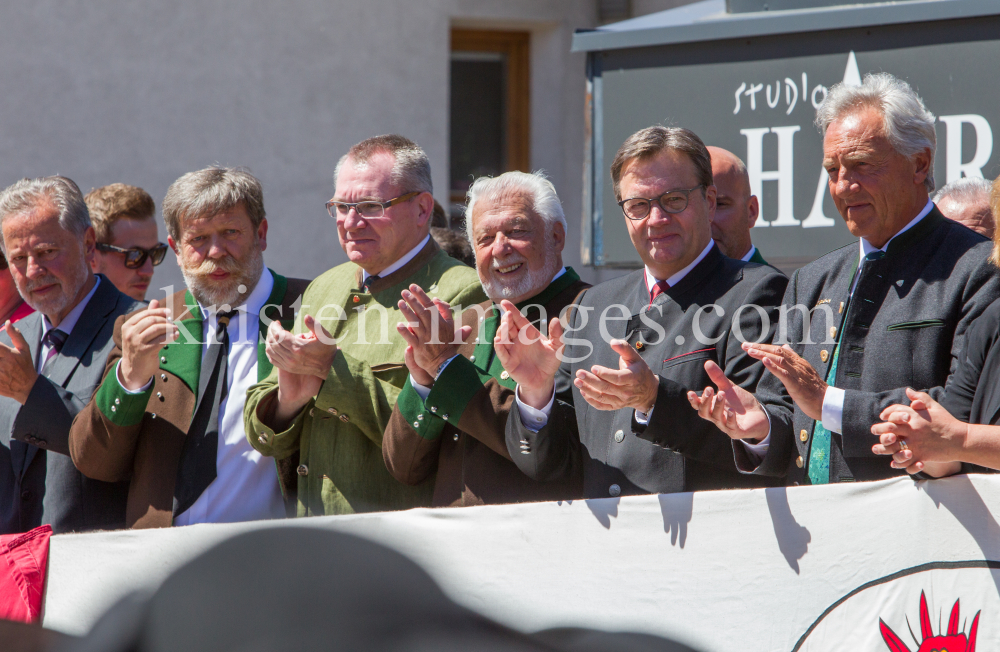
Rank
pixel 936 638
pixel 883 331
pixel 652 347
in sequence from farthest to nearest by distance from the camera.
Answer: pixel 652 347 < pixel 883 331 < pixel 936 638

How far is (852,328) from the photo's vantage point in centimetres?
267

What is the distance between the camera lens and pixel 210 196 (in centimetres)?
369

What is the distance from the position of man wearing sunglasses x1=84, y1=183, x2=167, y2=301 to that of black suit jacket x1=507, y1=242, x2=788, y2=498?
2.69 metres

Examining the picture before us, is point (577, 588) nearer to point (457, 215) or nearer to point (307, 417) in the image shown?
point (307, 417)

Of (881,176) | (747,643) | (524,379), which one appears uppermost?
(881,176)

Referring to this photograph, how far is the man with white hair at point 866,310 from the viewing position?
2443mm

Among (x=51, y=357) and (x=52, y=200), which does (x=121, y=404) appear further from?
(x=52, y=200)

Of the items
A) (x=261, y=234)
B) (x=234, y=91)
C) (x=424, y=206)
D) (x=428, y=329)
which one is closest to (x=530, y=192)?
(x=424, y=206)

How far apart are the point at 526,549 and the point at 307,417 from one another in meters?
0.97

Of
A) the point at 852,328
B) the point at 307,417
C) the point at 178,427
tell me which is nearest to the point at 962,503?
the point at 852,328

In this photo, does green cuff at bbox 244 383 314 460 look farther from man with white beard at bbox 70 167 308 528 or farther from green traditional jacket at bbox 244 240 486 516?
man with white beard at bbox 70 167 308 528

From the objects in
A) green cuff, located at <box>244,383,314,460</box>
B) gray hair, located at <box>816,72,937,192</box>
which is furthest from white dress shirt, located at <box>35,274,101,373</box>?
gray hair, located at <box>816,72,937,192</box>

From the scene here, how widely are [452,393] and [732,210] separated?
1.54m

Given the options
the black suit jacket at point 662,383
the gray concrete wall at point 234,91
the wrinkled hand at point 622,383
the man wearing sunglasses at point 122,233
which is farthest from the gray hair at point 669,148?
the gray concrete wall at point 234,91
